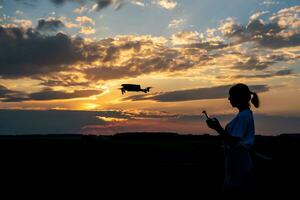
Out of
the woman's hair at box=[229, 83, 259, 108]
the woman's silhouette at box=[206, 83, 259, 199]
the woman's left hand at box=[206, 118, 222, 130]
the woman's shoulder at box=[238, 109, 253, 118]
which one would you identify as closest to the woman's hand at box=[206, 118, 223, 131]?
the woman's left hand at box=[206, 118, 222, 130]

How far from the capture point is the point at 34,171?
1428 centimetres

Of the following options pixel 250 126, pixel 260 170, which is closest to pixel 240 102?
pixel 250 126

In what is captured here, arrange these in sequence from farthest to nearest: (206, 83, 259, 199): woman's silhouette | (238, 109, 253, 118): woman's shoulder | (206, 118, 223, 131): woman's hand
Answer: (238, 109, 253, 118): woman's shoulder, (206, 83, 259, 199): woman's silhouette, (206, 118, 223, 131): woman's hand

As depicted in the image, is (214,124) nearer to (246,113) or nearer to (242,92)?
(246,113)

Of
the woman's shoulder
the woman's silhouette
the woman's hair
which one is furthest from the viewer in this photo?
the woman's hair

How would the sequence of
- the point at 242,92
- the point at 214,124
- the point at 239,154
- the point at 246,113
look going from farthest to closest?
the point at 242,92, the point at 246,113, the point at 239,154, the point at 214,124

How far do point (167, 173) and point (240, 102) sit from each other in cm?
871

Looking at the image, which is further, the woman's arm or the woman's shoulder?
the woman's shoulder

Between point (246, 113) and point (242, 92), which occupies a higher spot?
point (242, 92)

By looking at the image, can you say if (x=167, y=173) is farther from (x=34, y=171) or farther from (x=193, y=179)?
(x=34, y=171)

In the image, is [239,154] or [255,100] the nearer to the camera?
[239,154]

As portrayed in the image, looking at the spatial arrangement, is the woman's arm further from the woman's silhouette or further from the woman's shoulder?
the woman's shoulder

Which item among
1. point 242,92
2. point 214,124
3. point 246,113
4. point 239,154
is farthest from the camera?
point 242,92

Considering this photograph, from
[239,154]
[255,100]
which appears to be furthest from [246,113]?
[239,154]
